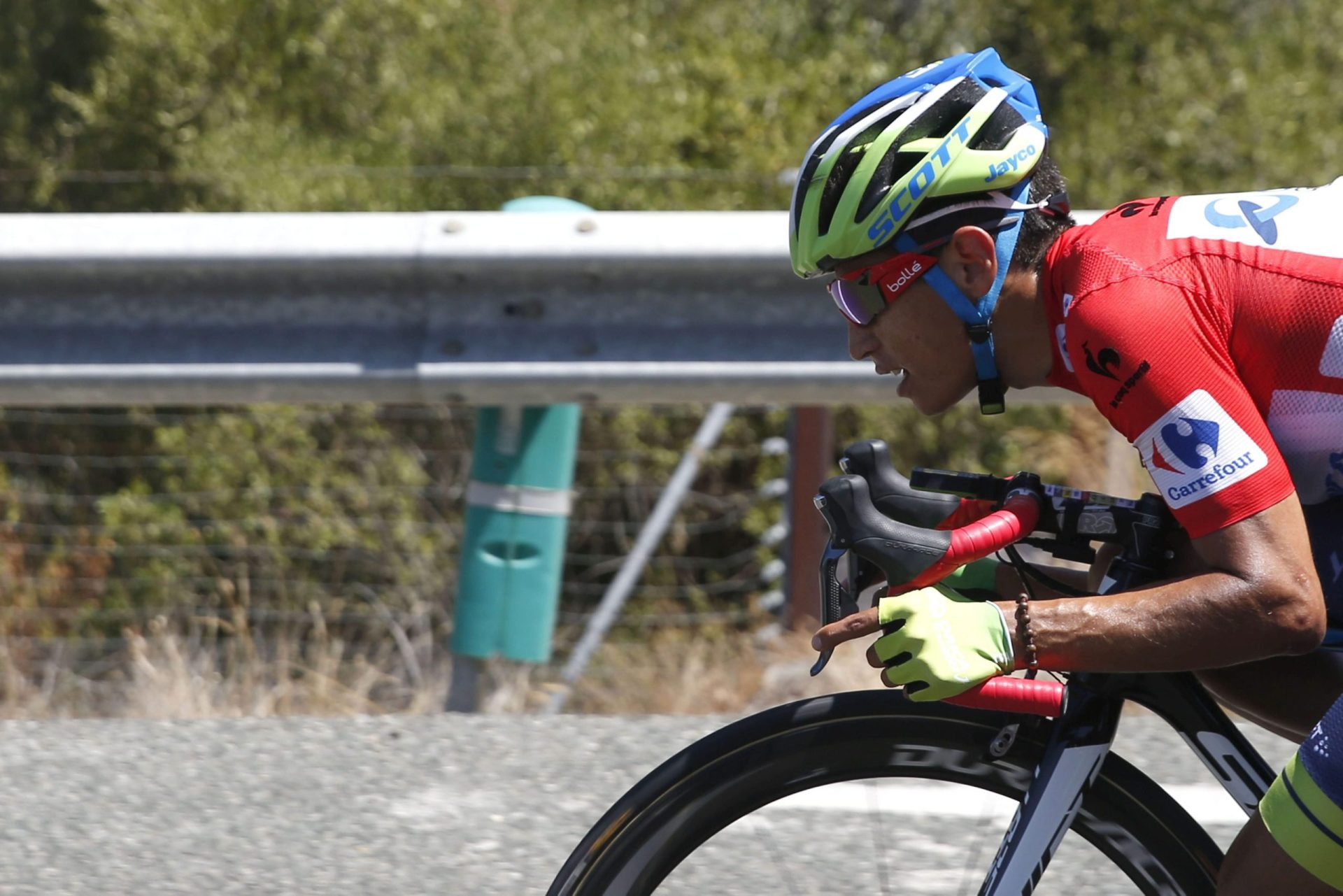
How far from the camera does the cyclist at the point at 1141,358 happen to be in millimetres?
1854

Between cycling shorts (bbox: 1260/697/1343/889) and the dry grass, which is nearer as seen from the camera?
cycling shorts (bbox: 1260/697/1343/889)

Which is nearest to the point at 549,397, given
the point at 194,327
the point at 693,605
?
the point at 194,327

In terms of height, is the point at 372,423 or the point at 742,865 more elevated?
the point at 372,423

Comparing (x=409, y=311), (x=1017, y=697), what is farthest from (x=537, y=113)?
(x=1017, y=697)

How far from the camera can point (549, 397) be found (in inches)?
163

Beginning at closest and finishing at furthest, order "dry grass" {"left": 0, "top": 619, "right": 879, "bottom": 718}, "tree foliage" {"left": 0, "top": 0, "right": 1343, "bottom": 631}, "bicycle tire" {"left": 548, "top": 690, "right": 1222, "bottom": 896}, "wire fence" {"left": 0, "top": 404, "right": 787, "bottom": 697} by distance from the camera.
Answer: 1. "bicycle tire" {"left": 548, "top": 690, "right": 1222, "bottom": 896}
2. "dry grass" {"left": 0, "top": 619, "right": 879, "bottom": 718}
3. "wire fence" {"left": 0, "top": 404, "right": 787, "bottom": 697}
4. "tree foliage" {"left": 0, "top": 0, "right": 1343, "bottom": 631}

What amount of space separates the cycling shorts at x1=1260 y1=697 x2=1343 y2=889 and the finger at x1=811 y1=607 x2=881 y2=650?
19.0 inches

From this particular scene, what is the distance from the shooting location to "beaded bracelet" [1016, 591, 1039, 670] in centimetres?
190

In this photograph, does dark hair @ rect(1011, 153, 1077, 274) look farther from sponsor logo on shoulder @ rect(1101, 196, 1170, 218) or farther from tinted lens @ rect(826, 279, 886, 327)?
tinted lens @ rect(826, 279, 886, 327)

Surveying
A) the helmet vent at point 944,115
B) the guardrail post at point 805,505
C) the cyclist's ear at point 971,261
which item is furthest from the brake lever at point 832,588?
the guardrail post at point 805,505

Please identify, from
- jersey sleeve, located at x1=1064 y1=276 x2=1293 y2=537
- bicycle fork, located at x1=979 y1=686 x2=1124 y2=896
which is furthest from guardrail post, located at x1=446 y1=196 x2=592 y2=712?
jersey sleeve, located at x1=1064 y1=276 x2=1293 y2=537

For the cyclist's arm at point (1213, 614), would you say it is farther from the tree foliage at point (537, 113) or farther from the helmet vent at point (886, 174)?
the tree foliage at point (537, 113)

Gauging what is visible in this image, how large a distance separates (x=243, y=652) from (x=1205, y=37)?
10398 millimetres

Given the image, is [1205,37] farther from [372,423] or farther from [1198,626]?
[1198,626]
